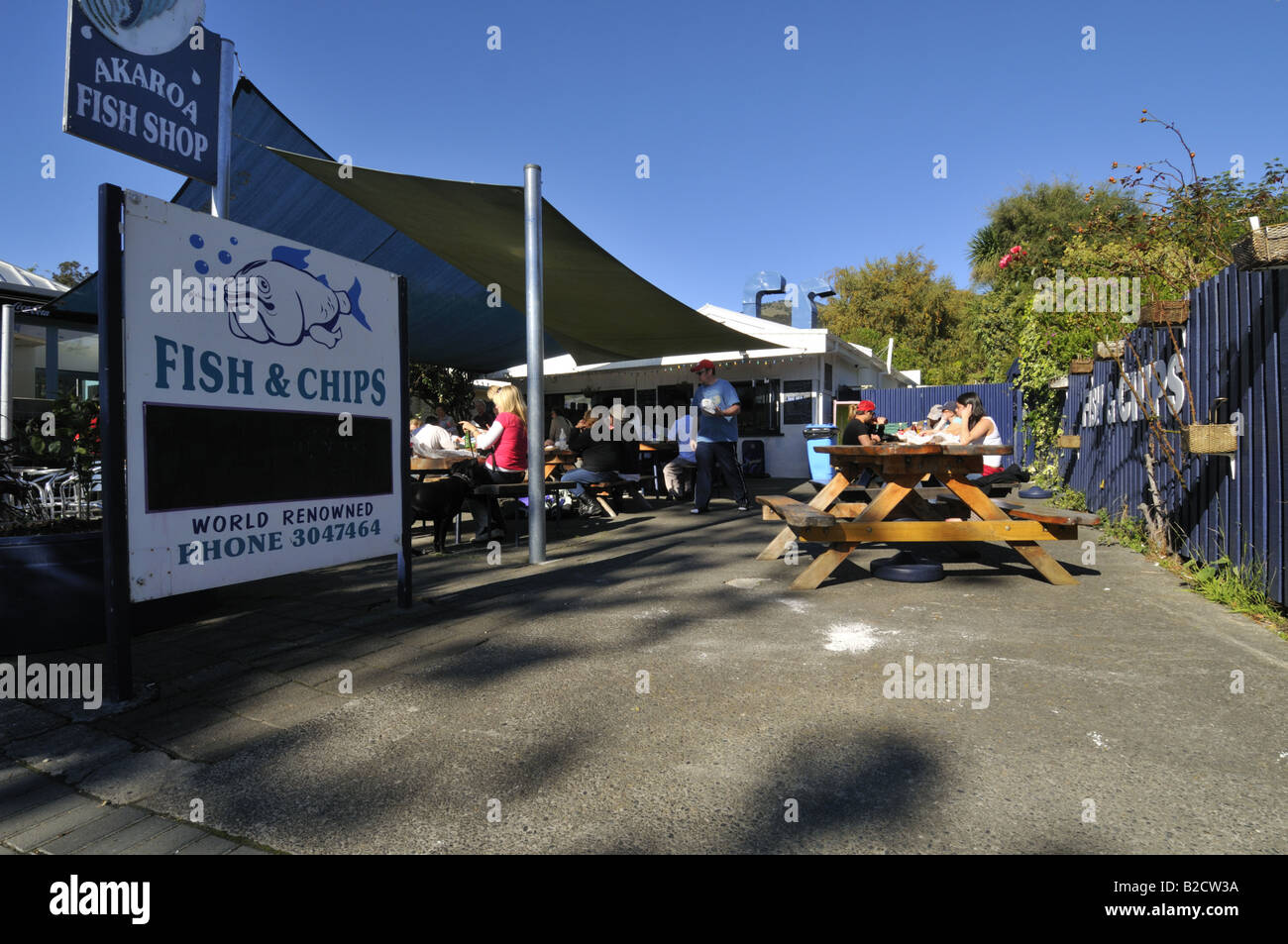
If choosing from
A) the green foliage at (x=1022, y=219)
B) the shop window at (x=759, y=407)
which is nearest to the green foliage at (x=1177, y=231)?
the shop window at (x=759, y=407)

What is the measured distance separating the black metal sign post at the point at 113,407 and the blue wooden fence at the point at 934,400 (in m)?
15.1

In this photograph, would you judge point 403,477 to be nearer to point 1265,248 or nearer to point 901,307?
point 1265,248

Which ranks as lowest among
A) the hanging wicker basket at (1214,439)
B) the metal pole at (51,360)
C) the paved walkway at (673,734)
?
the paved walkway at (673,734)

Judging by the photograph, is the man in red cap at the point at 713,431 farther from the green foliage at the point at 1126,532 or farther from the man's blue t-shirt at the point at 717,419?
the green foliage at the point at 1126,532

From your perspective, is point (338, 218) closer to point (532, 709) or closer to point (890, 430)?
point (532, 709)

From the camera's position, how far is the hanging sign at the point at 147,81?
347 cm

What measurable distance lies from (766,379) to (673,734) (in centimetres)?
1417

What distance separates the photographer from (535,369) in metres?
5.76

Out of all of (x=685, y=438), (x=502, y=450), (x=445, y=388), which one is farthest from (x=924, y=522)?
(x=445, y=388)

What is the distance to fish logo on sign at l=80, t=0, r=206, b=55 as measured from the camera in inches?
140

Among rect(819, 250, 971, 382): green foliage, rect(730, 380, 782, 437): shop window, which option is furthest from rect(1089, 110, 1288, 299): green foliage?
rect(819, 250, 971, 382): green foliage

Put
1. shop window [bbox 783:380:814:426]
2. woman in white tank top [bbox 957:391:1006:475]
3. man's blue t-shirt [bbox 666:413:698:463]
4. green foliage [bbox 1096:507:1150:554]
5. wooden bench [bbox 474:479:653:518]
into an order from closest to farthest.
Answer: green foliage [bbox 1096:507:1150:554] → wooden bench [bbox 474:479:653:518] → woman in white tank top [bbox 957:391:1006:475] → man's blue t-shirt [bbox 666:413:698:463] → shop window [bbox 783:380:814:426]

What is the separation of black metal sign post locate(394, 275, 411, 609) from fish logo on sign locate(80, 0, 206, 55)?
166cm

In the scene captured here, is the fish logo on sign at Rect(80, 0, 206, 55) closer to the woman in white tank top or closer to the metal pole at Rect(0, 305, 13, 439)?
the metal pole at Rect(0, 305, 13, 439)
